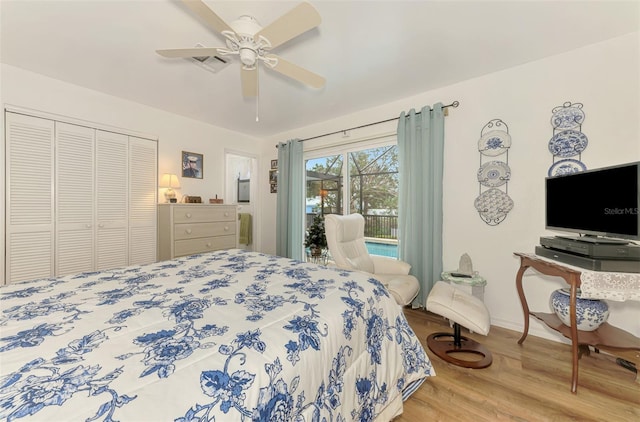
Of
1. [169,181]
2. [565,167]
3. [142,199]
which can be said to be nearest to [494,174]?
[565,167]

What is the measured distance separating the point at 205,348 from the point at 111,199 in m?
3.06

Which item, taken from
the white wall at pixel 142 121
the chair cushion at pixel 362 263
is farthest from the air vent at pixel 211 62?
the chair cushion at pixel 362 263

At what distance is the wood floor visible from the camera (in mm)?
1424

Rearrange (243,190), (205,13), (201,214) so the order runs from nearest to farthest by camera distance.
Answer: (205,13) < (201,214) < (243,190)

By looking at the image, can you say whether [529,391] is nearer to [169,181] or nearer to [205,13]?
[205,13]

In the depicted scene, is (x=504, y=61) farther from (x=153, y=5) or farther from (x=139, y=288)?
(x=139, y=288)

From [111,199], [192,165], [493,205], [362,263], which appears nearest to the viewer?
A: [493,205]

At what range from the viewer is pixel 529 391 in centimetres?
160

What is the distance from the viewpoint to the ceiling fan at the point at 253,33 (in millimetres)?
1344

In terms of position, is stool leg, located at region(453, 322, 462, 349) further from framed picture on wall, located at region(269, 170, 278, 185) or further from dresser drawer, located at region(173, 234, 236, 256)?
framed picture on wall, located at region(269, 170, 278, 185)

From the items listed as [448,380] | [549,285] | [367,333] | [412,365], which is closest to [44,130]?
[367,333]

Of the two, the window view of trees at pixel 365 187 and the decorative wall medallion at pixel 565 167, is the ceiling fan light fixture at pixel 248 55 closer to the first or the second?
the window view of trees at pixel 365 187

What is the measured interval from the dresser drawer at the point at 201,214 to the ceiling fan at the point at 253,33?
2038mm

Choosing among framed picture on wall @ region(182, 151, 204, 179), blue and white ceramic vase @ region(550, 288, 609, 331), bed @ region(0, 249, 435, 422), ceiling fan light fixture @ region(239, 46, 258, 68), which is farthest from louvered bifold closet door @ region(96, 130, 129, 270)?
blue and white ceramic vase @ region(550, 288, 609, 331)
